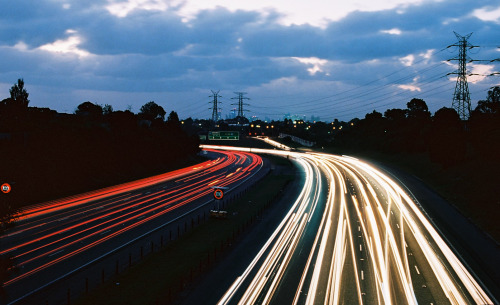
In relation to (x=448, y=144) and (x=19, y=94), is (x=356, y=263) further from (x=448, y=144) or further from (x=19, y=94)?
(x=19, y=94)

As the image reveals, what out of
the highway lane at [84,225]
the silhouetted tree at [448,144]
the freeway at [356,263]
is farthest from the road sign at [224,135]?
the freeway at [356,263]

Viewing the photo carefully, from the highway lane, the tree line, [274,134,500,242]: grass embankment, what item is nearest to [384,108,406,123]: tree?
[274,134,500,242]: grass embankment

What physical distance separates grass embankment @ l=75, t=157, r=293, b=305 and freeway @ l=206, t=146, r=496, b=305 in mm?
3141

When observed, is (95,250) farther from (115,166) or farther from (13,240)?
(115,166)

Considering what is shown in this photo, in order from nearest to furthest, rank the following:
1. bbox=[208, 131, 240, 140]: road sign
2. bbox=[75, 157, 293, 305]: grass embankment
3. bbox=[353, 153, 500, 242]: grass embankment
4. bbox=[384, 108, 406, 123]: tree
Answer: bbox=[75, 157, 293, 305]: grass embankment < bbox=[353, 153, 500, 242]: grass embankment < bbox=[208, 131, 240, 140]: road sign < bbox=[384, 108, 406, 123]: tree

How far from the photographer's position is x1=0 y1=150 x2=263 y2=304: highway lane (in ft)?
89.2

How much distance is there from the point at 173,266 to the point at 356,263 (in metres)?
12.2

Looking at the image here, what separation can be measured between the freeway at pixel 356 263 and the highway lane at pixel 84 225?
11.7 meters

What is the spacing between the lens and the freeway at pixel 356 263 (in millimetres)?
22952

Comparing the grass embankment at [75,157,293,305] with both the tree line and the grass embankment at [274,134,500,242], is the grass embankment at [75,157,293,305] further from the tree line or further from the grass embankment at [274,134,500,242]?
the grass embankment at [274,134,500,242]

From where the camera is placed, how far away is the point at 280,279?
2542 centimetres

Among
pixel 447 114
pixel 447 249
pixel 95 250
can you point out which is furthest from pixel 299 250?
pixel 447 114

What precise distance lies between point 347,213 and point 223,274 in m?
24.4

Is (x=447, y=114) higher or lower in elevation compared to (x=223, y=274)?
higher
